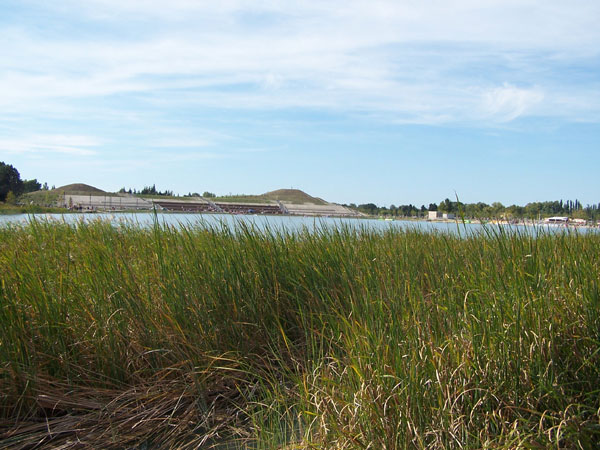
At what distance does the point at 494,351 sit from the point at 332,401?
0.69 meters

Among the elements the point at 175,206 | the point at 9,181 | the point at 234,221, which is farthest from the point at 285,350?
the point at 9,181

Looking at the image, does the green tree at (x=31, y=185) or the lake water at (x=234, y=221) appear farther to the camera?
the green tree at (x=31, y=185)

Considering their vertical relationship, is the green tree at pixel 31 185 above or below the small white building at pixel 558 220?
above

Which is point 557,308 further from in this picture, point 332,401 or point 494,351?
point 332,401

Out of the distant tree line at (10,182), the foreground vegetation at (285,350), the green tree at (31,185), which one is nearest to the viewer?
the foreground vegetation at (285,350)

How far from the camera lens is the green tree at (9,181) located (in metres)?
33.8

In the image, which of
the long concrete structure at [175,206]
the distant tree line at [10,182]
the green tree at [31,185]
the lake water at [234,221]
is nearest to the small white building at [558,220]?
the lake water at [234,221]

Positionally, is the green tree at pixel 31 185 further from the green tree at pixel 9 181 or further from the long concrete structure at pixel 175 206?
the long concrete structure at pixel 175 206

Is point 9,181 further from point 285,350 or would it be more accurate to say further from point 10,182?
point 285,350

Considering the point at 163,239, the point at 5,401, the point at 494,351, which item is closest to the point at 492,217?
the point at 494,351

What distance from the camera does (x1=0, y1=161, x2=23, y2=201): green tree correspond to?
3381 centimetres

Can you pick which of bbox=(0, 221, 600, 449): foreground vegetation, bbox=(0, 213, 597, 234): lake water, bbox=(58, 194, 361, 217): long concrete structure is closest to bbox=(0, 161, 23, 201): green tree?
bbox=(58, 194, 361, 217): long concrete structure

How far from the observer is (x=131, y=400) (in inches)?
94.1

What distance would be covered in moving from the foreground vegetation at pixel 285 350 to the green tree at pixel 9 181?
35.3m
